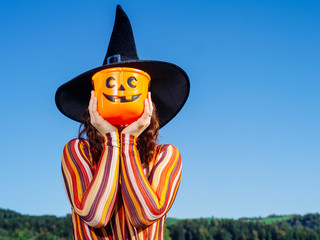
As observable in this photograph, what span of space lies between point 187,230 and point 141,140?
8742cm

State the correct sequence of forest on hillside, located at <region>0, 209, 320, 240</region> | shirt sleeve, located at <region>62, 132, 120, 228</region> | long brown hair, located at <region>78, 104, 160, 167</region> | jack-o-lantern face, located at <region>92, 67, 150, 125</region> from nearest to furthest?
shirt sleeve, located at <region>62, 132, 120, 228</region>
jack-o-lantern face, located at <region>92, 67, 150, 125</region>
long brown hair, located at <region>78, 104, 160, 167</region>
forest on hillside, located at <region>0, 209, 320, 240</region>

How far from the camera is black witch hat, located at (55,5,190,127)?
4039 millimetres

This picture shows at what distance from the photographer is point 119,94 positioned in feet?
11.9

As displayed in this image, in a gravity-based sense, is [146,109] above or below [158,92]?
below

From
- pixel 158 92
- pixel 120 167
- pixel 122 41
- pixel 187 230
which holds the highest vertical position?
pixel 187 230

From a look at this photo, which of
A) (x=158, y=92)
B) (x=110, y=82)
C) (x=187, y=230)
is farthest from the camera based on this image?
(x=187, y=230)

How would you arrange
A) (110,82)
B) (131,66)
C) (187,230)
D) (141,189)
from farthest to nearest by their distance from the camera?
(187,230), (131,66), (110,82), (141,189)

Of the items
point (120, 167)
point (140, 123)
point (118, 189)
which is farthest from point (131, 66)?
point (118, 189)

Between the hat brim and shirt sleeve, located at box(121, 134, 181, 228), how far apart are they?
0.79 metres

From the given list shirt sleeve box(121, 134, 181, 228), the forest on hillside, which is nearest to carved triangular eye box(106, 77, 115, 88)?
shirt sleeve box(121, 134, 181, 228)

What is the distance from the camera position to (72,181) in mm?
3764

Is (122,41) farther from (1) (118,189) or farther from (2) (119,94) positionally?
(1) (118,189)

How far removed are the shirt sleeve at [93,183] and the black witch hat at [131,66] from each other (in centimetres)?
66

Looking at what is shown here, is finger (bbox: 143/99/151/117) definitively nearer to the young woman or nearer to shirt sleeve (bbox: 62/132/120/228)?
the young woman
